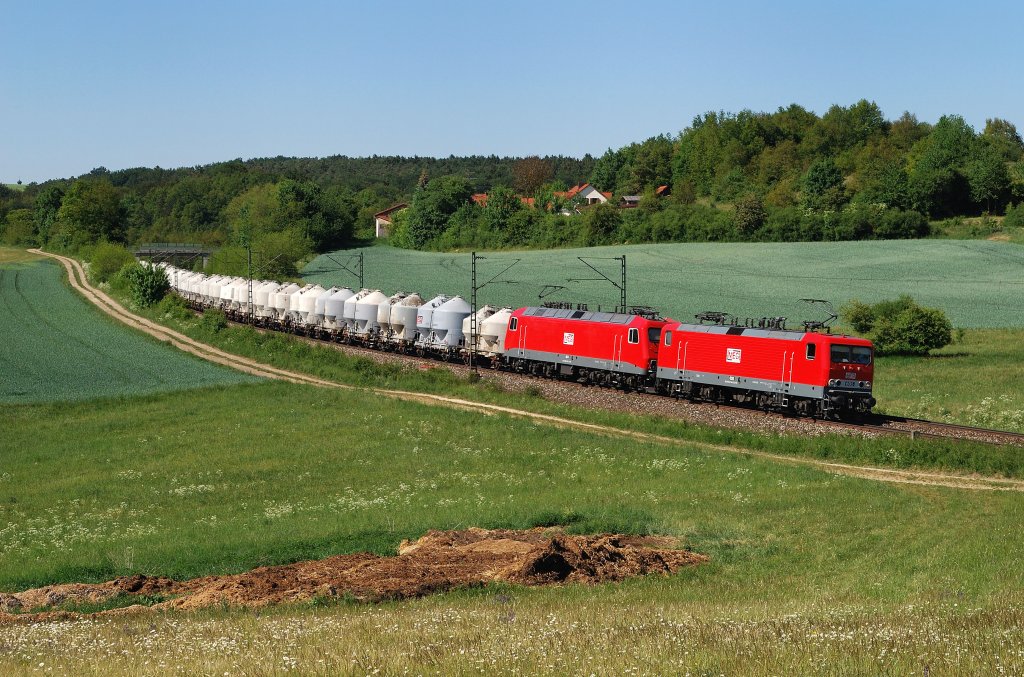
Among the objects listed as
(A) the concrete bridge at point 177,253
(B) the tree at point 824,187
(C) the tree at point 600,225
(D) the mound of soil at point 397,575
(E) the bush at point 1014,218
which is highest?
(B) the tree at point 824,187

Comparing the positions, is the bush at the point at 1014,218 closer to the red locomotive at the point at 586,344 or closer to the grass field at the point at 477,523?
the red locomotive at the point at 586,344

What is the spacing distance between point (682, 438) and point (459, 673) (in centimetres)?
3390

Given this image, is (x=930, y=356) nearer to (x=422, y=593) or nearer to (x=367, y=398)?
(x=367, y=398)

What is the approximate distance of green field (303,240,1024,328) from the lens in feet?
295

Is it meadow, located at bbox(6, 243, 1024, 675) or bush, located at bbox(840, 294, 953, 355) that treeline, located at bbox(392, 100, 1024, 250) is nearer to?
bush, located at bbox(840, 294, 953, 355)

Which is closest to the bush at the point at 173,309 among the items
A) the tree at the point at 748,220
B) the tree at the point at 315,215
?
the tree at the point at 315,215

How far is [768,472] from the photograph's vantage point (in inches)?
1421

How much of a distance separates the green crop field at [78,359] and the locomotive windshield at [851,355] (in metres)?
39.2

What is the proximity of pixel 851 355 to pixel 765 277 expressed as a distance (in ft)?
208

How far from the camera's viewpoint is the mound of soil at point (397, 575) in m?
23.2

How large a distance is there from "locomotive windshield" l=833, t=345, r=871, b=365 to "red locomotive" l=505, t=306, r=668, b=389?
10.4 meters

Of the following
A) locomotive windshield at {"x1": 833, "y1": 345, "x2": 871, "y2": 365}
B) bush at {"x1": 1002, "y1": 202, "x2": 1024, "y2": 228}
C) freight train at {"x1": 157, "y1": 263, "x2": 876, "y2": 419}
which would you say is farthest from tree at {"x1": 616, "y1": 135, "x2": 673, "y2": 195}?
locomotive windshield at {"x1": 833, "y1": 345, "x2": 871, "y2": 365}

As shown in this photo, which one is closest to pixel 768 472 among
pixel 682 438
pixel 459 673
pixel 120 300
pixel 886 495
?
pixel 886 495

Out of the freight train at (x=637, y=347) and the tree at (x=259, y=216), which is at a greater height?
the tree at (x=259, y=216)
